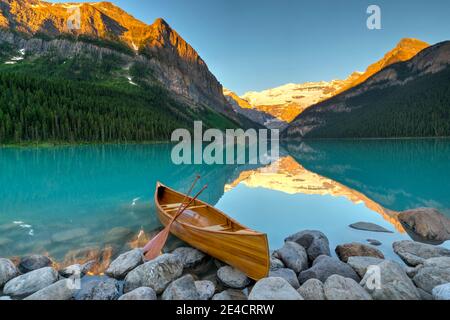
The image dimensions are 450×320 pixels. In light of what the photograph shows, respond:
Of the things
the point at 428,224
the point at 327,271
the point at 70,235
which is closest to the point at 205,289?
the point at 327,271

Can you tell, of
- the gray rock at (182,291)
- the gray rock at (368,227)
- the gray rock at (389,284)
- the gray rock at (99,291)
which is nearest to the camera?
the gray rock at (389,284)

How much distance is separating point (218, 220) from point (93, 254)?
6.61m

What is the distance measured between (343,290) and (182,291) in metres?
5.25

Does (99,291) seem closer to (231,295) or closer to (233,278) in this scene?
(231,295)

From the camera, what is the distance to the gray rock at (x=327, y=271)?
10.5m

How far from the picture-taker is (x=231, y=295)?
9.59 metres

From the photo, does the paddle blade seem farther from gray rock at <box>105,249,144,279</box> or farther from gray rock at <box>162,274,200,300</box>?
gray rock at <box>162,274,200,300</box>

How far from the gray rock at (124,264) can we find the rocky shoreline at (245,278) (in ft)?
0.13

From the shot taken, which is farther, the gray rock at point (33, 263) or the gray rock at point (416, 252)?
the gray rock at point (416, 252)

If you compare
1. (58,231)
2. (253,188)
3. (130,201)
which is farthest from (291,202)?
(58,231)

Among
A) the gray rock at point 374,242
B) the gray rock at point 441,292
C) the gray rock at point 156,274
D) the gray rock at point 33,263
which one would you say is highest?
the gray rock at point 441,292

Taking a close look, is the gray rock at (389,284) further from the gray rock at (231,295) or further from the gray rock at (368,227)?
the gray rock at (368,227)

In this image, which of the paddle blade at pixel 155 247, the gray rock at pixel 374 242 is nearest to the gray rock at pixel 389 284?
the gray rock at pixel 374 242

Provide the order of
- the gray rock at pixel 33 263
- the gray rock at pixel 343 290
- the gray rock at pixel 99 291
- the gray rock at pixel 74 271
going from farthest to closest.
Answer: the gray rock at pixel 33 263
the gray rock at pixel 74 271
the gray rock at pixel 99 291
the gray rock at pixel 343 290
